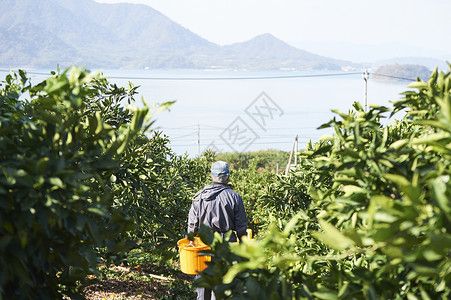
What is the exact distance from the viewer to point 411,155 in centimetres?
146

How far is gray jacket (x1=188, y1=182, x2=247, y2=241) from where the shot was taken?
4.12 m

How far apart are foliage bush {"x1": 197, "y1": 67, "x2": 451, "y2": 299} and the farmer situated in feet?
7.37

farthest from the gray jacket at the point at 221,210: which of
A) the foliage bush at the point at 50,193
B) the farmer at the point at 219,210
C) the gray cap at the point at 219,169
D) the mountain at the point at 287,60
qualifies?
the mountain at the point at 287,60

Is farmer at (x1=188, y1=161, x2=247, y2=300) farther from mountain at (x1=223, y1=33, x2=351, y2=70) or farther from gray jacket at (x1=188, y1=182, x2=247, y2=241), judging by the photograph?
mountain at (x1=223, y1=33, x2=351, y2=70)

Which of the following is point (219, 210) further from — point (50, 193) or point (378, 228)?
point (378, 228)

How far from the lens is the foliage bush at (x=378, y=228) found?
3.27 ft

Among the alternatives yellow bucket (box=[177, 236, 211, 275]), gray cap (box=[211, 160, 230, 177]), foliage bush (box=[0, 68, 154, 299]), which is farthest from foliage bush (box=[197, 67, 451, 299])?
gray cap (box=[211, 160, 230, 177])

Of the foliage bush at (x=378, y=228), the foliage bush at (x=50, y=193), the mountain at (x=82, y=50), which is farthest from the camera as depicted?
the mountain at (x=82, y=50)

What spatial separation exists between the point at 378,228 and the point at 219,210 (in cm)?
320

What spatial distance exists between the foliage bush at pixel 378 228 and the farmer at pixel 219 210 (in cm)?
225

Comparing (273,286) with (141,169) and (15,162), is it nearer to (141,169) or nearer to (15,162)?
(15,162)

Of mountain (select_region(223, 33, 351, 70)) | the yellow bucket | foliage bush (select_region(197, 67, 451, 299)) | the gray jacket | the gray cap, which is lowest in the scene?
the yellow bucket

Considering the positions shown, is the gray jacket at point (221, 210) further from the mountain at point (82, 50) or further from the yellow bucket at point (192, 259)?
the mountain at point (82, 50)

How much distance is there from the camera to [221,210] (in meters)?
4.14
